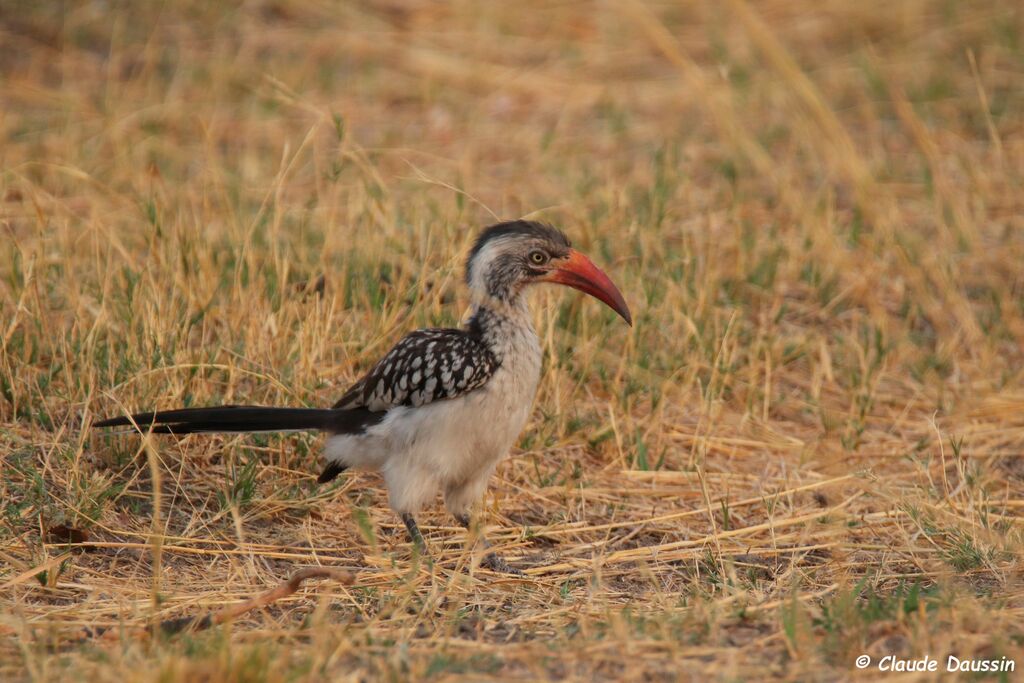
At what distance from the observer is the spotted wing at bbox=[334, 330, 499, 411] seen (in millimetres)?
3912

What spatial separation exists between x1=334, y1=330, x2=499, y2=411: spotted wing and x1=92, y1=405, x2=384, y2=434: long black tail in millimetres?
103

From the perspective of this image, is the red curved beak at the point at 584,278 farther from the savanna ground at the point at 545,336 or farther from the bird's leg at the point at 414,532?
the bird's leg at the point at 414,532

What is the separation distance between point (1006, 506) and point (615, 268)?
6.87 feet

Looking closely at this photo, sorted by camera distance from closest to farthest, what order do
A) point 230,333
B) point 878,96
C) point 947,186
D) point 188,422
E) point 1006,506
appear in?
point 188,422 < point 1006,506 < point 230,333 < point 947,186 < point 878,96

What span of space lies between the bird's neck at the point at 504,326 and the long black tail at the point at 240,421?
425 millimetres

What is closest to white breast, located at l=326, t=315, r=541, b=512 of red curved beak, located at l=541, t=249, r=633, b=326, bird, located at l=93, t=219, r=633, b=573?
bird, located at l=93, t=219, r=633, b=573

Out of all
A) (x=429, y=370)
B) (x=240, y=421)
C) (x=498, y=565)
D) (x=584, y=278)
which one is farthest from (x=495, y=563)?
(x=584, y=278)

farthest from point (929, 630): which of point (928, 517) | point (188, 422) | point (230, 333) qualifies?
point (230, 333)

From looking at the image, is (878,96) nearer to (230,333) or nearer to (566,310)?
(566,310)

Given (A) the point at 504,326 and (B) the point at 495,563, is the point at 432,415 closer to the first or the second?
(A) the point at 504,326

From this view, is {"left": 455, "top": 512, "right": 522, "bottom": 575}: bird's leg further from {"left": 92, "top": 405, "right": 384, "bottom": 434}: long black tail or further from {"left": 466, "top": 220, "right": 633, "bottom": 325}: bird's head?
{"left": 466, "top": 220, "right": 633, "bottom": 325}: bird's head

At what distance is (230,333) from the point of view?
4789mm

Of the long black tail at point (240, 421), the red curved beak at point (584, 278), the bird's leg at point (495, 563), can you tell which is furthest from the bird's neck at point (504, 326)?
the bird's leg at point (495, 563)

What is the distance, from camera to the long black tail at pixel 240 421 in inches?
154
